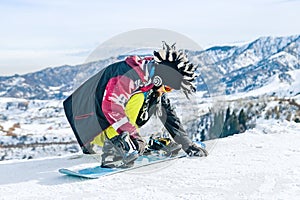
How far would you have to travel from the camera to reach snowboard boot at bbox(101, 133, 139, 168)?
21.7 ft

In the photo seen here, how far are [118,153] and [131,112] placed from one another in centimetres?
76

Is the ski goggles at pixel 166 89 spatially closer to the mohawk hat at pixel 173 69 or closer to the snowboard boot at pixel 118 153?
the mohawk hat at pixel 173 69

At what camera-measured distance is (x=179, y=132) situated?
7.92m

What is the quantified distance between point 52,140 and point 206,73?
590 feet

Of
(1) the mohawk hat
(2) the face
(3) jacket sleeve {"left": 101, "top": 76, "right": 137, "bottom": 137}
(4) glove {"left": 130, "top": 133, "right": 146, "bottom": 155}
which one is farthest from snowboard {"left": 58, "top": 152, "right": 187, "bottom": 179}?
(1) the mohawk hat

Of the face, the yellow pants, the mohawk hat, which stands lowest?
the yellow pants

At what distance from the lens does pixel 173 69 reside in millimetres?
6906

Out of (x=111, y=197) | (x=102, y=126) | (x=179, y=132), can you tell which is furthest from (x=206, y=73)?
(x=111, y=197)

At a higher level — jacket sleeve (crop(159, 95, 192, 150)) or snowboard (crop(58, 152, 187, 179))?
jacket sleeve (crop(159, 95, 192, 150))

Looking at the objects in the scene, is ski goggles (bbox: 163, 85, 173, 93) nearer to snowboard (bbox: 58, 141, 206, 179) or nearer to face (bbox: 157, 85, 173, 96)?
face (bbox: 157, 85, 173, 96)

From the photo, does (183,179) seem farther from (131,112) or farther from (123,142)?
(131,112)

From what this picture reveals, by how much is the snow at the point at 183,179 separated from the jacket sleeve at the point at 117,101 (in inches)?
33.2

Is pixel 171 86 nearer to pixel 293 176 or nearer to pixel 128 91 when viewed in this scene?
pixel 128 91

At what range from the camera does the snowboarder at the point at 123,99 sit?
21.5 ft
